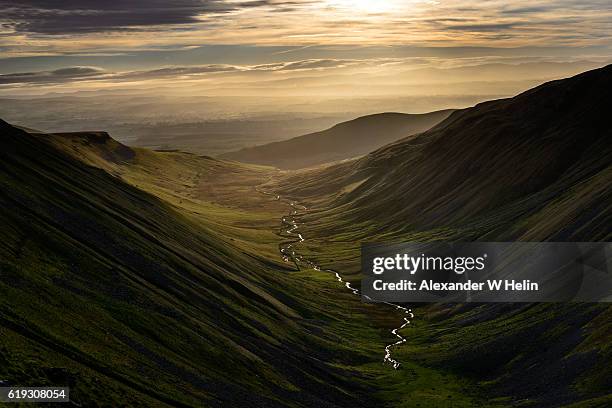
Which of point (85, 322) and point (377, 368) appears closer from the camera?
point (85, 322)

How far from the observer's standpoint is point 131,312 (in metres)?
104

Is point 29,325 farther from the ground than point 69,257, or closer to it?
closer to it

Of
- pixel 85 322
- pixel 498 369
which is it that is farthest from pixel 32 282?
pixel 498 369

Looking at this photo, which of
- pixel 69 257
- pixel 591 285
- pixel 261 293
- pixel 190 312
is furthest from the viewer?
pixel 261 293

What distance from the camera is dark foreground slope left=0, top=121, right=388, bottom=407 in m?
78.4

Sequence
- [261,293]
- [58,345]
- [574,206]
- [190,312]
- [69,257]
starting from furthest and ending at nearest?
1. [574,206]
2. [261,293]
3. [190,312]
4. [69,257]
5. [58,345]

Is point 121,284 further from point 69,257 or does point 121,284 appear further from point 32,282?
point 32,282

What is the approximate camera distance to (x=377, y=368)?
139 m

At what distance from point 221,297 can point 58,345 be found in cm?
6499

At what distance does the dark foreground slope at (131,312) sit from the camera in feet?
257

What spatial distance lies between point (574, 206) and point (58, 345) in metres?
141

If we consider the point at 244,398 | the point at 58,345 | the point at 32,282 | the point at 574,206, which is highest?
the point at 574,206

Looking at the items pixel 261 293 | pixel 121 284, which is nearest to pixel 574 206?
pixel 261 293

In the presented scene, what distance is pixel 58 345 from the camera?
77562 millimetres
